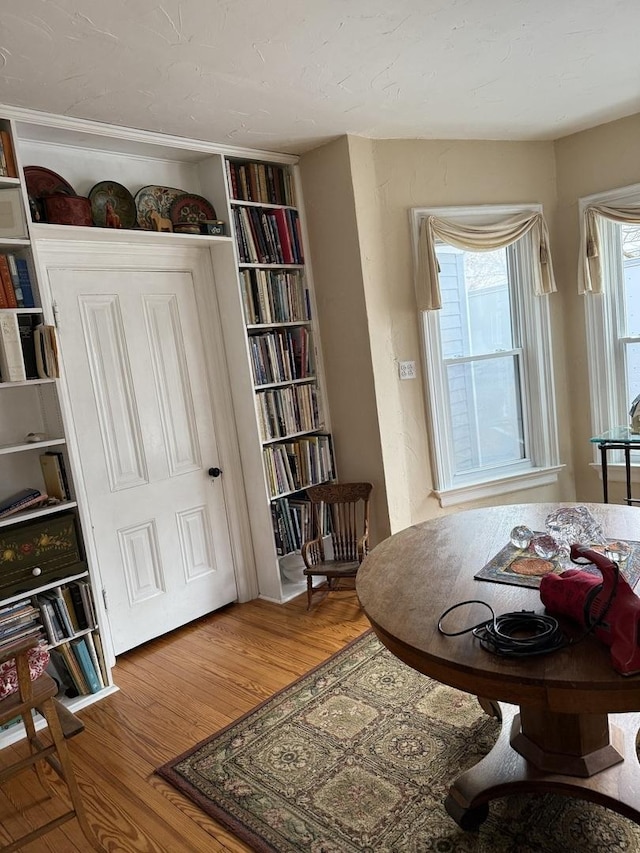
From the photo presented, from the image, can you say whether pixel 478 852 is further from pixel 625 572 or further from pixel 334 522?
pixel 334 522

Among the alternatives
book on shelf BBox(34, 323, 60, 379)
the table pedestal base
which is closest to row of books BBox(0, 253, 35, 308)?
book on shelf BBox(34, 323, 60, 379)

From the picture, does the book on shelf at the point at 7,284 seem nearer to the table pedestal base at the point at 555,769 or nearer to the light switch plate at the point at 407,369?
the light switch plate at the point at 407,369

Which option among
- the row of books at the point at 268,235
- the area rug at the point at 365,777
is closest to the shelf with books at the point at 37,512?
the area rug at the point at 365,777

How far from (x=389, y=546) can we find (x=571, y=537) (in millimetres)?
593

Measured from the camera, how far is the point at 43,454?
272cm

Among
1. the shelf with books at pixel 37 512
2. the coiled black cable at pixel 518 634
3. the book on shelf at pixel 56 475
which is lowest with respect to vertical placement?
the coiled black cable at pixel 518 634

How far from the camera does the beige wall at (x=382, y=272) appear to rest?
3.42 meters

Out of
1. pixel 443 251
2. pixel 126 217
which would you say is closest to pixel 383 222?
pixel 443 251

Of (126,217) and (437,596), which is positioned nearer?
(437,596)

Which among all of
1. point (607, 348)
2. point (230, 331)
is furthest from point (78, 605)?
point (607, 348)

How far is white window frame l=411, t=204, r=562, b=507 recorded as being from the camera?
12.0 ft

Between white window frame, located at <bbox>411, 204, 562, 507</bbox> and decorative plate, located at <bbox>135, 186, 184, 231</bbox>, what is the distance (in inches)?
55.0

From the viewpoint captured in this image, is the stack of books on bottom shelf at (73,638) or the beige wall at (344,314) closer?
the stack of books on bottom shelf at (73,638)

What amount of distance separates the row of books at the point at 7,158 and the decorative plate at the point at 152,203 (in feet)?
2.23
